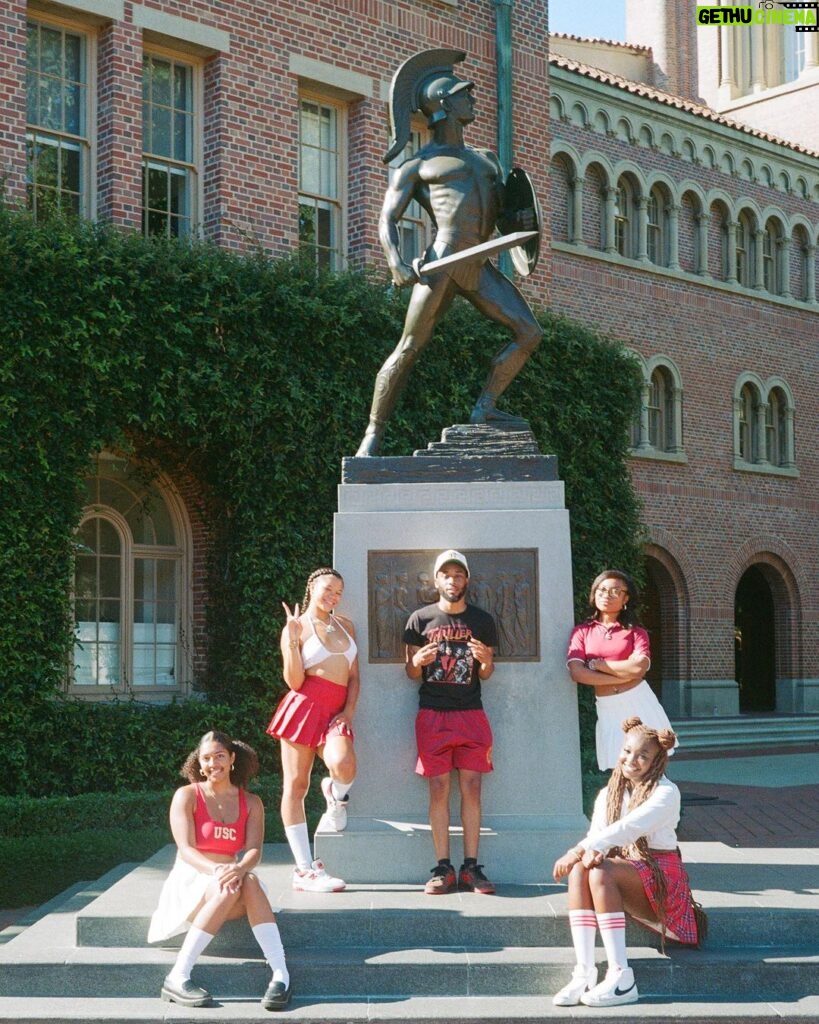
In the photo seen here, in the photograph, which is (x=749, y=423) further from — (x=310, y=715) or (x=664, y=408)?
(x=310, y=715)

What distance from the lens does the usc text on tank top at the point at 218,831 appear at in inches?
261

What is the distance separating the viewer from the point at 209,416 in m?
13.8

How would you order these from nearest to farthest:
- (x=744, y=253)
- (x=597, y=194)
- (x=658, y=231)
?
1. (x=597, y=194)
2. (x=658, y=231)
3. (x=744, y=253)

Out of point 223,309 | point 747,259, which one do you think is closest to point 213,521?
point 223,309

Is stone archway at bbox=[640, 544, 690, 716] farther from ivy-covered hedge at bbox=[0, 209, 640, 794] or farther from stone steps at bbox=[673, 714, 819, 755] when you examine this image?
ivy-covered hedge at bbox=[0, 209, 640, 794]

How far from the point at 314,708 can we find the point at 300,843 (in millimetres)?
724

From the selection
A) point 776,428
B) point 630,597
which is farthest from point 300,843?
point 776,428

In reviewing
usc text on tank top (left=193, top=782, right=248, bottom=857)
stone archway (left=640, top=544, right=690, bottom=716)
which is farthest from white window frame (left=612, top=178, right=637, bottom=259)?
usc text on tank top (left=193, top=782, right=248, bottom=857)

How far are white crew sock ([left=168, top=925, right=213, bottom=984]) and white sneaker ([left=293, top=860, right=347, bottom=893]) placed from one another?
48.5 inches

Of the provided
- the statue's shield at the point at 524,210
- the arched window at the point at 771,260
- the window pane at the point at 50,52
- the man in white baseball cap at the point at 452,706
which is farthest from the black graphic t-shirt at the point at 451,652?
the arched window at the point at 771,260

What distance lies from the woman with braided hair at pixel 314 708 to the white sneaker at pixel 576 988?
161 cm

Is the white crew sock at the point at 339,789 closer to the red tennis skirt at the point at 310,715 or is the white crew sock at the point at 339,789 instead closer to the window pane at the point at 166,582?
the red tennis skirt at the point at 310,715

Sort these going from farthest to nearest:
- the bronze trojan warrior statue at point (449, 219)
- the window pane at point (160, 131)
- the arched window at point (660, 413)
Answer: the arched window at point (660, 413), the window pane at point (160, 131), the bronze trojan warrior statue at point (449, 219)

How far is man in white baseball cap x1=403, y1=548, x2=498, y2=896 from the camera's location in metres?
7.48
